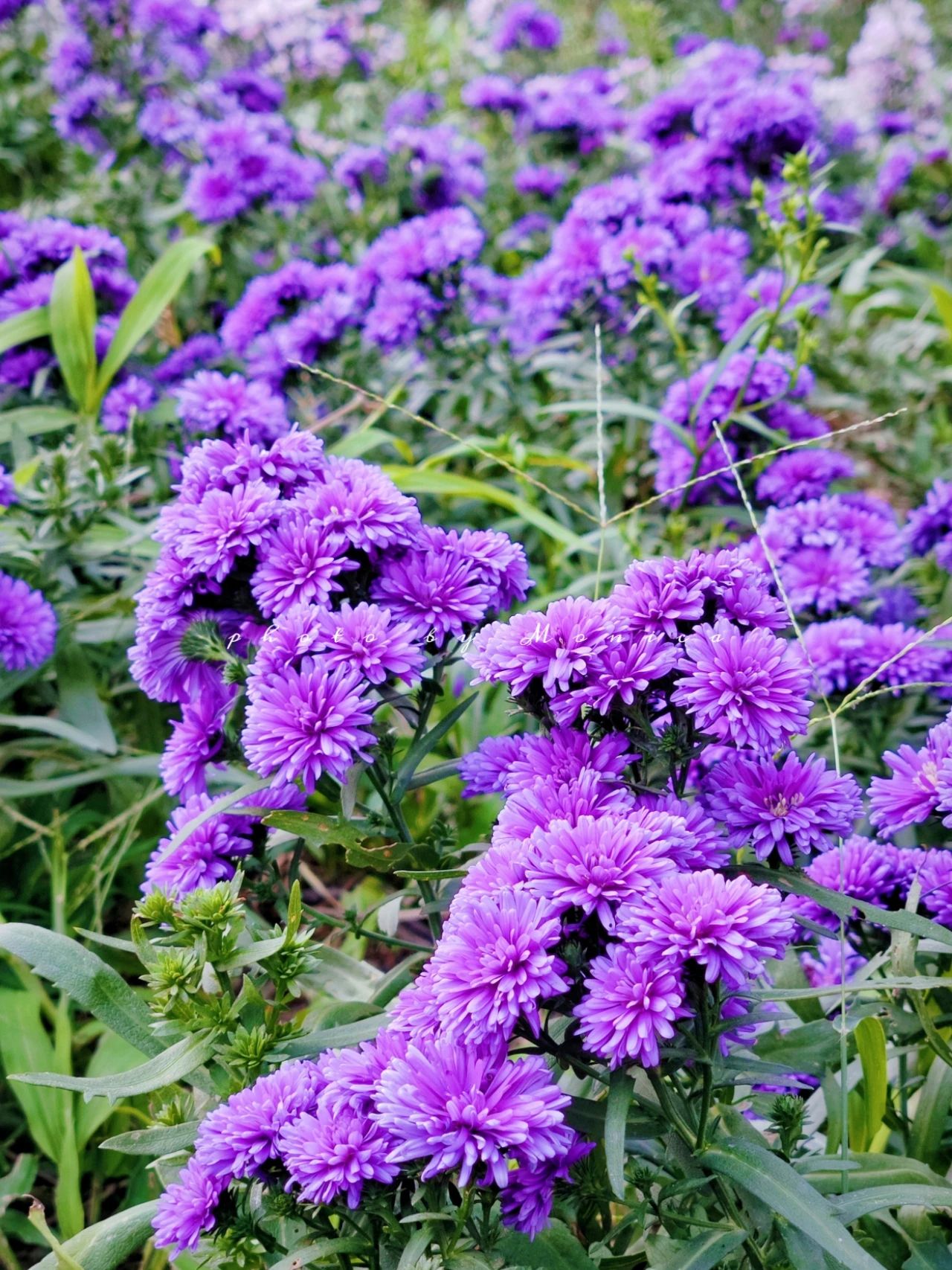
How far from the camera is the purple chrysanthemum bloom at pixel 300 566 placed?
4.31ft

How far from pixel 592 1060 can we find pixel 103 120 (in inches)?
145

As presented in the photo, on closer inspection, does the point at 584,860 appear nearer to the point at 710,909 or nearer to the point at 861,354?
the point at 710,909

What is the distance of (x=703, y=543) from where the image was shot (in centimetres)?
276

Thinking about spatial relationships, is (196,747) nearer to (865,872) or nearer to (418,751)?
(418,751)

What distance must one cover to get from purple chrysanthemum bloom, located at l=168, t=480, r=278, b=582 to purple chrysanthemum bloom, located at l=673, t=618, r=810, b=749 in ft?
1.65

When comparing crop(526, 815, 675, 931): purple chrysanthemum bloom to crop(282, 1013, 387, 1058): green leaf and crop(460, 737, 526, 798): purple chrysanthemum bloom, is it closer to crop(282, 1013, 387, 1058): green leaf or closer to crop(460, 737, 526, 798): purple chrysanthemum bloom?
crop(460, 737, 526, 798): purple chrysanthemum bloom

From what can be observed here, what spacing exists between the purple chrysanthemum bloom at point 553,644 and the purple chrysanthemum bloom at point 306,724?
139mm

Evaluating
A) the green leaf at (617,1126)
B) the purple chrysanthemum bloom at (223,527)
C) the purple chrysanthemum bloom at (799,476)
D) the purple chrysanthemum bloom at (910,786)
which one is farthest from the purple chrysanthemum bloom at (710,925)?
the purple chrysanthemum bloom at (799,476)

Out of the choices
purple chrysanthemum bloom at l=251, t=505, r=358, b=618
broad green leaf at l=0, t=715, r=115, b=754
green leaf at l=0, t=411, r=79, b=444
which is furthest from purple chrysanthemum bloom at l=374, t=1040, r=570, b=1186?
green leaf at l=0, t=411, r=79, b=444

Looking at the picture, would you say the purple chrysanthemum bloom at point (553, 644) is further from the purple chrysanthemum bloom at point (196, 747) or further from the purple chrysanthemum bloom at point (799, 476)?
the purple chrysanthemum bloom at point (799, 476)

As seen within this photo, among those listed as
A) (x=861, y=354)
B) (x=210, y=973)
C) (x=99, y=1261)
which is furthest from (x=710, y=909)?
(x=861, y=354)

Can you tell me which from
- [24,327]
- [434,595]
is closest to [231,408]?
[24,327]

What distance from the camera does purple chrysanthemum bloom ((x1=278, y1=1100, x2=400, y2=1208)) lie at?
3.29ft

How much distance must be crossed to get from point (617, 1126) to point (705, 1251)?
0.65 ft
